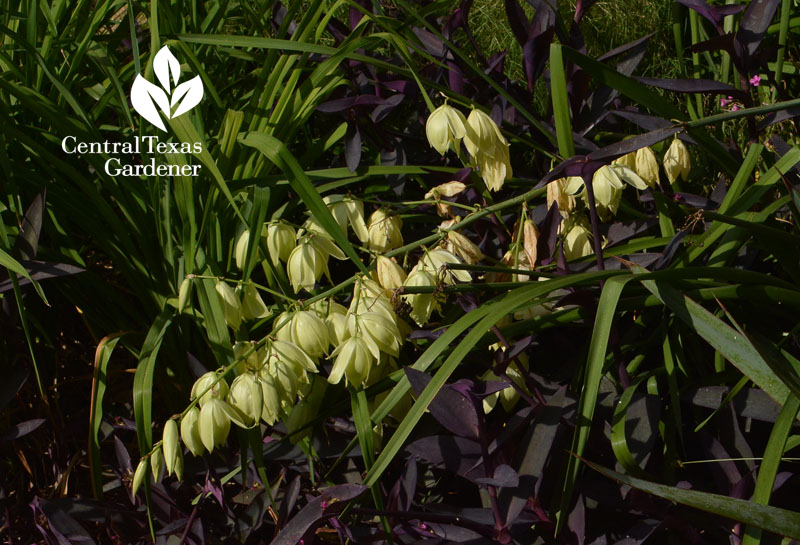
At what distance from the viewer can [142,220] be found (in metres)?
1.41

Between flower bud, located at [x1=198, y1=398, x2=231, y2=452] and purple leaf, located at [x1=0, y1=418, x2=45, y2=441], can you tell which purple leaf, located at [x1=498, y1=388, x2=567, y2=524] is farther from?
purple leaf, located at [x1=0, y1=418, x2=45, y2=441]

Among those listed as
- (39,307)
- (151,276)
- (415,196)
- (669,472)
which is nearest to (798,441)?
(669,472)

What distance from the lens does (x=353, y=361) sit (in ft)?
3.24

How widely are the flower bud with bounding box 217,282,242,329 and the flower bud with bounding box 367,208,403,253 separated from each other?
0.24 meters

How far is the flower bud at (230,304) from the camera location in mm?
1146

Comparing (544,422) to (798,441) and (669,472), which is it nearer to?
(669,472)

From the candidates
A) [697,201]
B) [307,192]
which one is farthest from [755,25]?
[307,192]

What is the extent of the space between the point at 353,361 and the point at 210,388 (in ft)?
0.66

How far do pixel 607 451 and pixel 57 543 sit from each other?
0.94 m

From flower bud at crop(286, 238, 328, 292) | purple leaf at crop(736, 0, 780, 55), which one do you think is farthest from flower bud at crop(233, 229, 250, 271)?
purple leaf at crop(736, 0, 780, 55)

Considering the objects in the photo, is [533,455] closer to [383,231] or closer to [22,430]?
[383,231]

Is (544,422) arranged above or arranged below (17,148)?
below

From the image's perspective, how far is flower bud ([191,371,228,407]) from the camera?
1.01m

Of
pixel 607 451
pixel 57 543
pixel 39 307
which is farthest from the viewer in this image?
pixel 39 307
